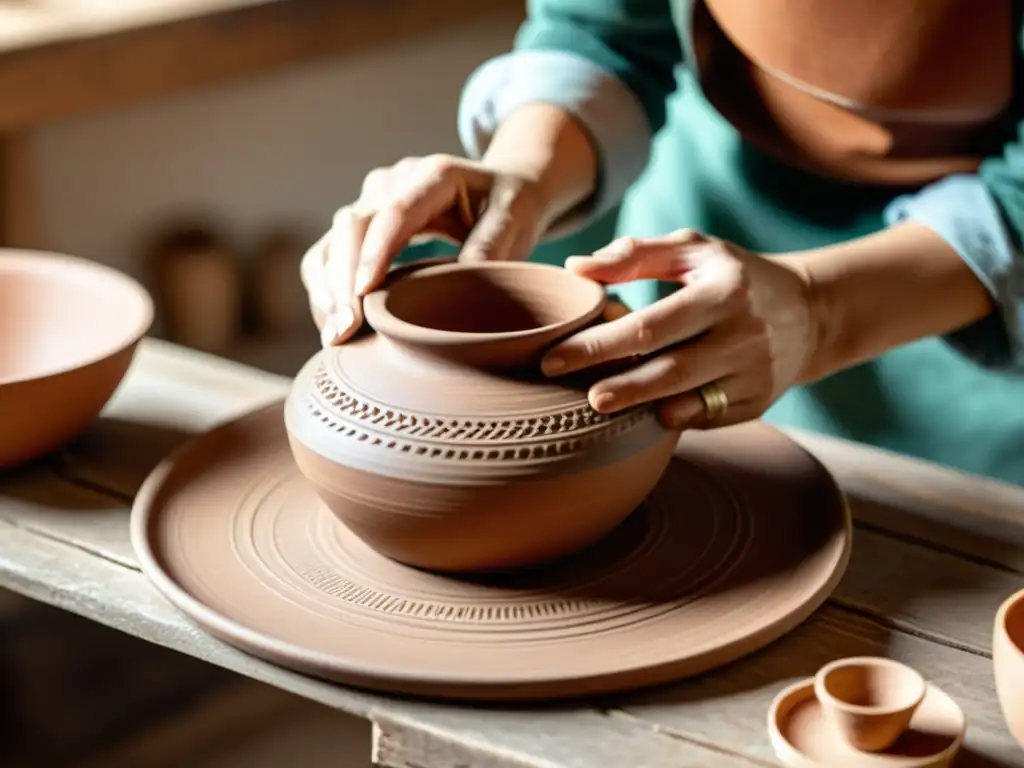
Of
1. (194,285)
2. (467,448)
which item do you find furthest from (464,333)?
(194,285)

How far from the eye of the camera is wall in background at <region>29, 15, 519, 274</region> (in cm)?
234

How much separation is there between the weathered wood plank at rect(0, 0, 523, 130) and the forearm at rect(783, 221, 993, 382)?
1.26 m

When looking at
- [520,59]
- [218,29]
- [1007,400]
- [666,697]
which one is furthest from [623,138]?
[218,29]

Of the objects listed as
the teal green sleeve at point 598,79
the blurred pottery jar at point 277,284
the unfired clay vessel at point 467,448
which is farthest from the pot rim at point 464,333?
the blurred pottery jar at point 277,284

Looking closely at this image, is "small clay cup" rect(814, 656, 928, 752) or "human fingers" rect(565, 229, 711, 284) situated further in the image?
"human fingers" rect(565, 229, 711, 284)

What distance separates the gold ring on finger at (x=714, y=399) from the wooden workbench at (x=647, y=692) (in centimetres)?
14

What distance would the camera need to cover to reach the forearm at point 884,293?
42.8 inches

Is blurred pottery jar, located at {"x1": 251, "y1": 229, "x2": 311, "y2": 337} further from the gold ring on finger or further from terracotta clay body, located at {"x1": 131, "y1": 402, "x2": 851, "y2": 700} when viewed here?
the gold ring on finger

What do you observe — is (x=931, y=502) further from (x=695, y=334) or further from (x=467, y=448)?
(x=467, y=448)

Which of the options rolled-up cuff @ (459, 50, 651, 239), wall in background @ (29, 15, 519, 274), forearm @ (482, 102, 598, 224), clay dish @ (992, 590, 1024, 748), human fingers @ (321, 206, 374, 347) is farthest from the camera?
wall in background @ (29, 15, 519, 274)

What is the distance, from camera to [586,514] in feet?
2.93

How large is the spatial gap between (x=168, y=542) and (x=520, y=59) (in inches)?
25.2

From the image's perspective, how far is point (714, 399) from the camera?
3.14 ft

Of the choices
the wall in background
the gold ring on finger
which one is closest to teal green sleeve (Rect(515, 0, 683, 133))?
the gold ring on finger
